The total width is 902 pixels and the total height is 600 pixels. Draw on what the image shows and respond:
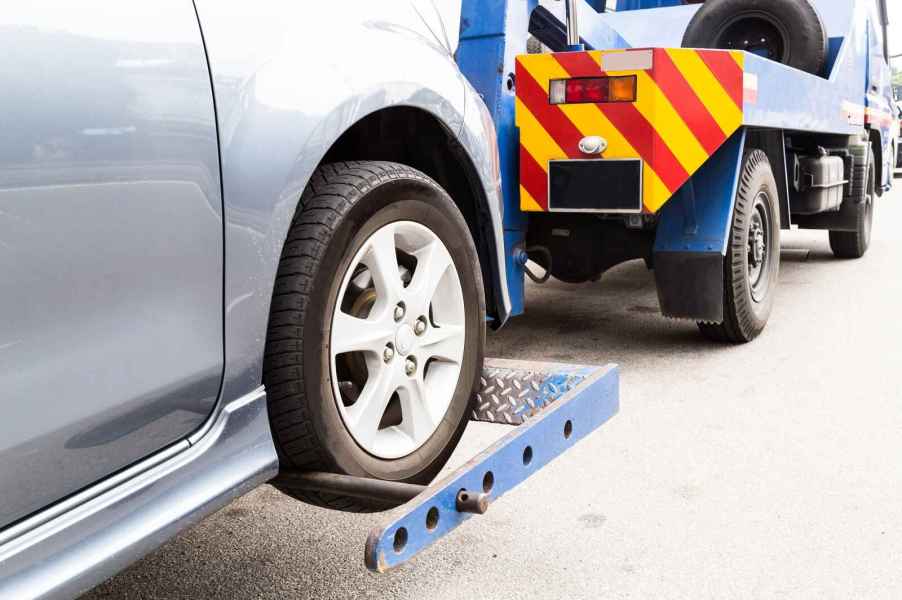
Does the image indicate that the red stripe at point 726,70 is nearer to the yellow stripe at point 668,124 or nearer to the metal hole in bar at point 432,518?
the yellow stripe at point 668,124

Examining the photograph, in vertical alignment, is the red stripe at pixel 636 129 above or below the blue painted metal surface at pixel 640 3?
below

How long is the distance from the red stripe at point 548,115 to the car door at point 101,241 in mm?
2233

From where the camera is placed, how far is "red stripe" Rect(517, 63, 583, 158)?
359 cm

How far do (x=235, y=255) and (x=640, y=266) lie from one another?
566 centimetres

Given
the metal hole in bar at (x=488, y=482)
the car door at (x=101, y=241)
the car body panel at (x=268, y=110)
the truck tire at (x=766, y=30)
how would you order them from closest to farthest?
1. the car door at (x=101, y=241)
2. the car body panel at (x=268, y=110)
3. the metal hole in bar at (x=488, y=482)
4. the truck tire at (x=766, y=30)

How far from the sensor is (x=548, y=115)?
3600 mm

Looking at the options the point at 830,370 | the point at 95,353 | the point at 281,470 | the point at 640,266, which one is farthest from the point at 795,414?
the point at 640,266

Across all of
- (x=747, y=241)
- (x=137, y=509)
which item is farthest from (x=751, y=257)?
(x=137, y=509)

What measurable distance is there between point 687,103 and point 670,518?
5.72 feet

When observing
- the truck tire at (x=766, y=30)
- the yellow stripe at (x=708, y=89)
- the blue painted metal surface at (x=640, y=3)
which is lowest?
the yellow stripe at (x=708, y=89)

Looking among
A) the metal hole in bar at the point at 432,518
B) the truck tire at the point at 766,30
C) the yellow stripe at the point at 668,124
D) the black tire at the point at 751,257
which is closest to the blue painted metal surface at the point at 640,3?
the truck tire at the point at 766,30

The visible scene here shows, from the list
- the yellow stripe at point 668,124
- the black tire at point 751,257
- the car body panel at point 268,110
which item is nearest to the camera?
the car body panel at point 268,110

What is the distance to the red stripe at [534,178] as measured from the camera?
12.0 feet

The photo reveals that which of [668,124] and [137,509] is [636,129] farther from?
[137,509]
